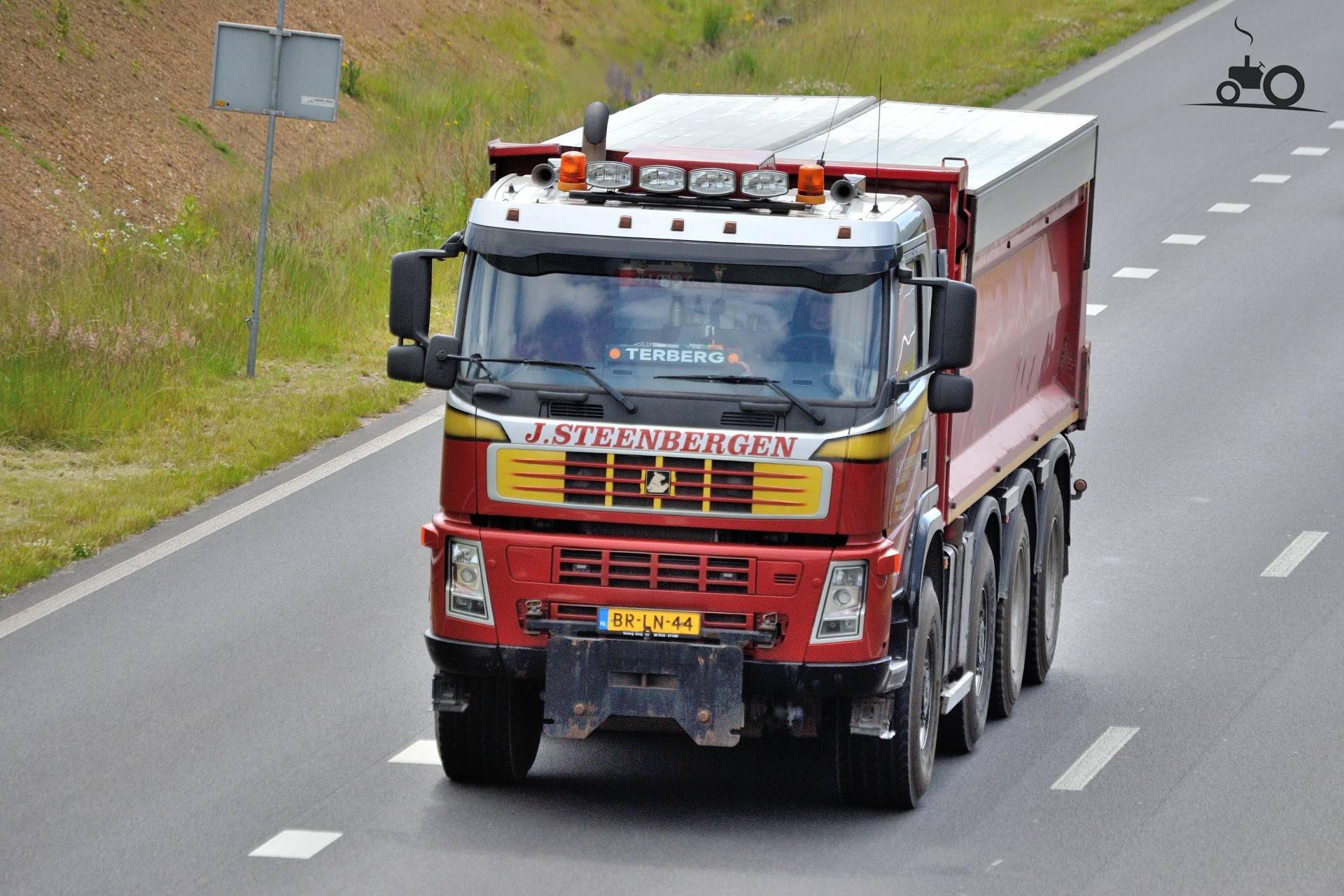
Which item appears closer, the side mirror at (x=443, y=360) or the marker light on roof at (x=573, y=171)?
the side mirror at (x=443, y=360)

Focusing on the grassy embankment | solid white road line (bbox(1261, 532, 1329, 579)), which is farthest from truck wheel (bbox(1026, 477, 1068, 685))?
the grassy embankment

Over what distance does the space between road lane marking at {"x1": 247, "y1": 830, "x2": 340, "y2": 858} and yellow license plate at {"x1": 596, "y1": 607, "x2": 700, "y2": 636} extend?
1454 mm

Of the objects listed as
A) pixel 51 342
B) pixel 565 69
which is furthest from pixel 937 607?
pixel 565 69

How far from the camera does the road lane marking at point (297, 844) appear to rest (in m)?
9.84

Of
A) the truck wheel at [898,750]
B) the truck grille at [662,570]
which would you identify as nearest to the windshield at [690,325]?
the truck grille at [662,570]

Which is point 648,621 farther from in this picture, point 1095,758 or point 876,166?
point 1095,758

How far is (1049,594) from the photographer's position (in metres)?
13.8

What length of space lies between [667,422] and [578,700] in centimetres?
120

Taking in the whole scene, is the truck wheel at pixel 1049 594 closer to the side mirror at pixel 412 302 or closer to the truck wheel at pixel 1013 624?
the truck wheel at pixel 1013 624

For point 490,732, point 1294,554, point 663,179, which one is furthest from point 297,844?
point 1294,554

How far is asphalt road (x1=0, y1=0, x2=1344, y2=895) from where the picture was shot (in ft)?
32.2

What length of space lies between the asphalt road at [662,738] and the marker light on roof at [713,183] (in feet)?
8.91

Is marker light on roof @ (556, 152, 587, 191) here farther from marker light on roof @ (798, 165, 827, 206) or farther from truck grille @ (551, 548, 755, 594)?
truck grille @ (551, 548, 755, 594)

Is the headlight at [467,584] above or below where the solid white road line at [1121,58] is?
below
